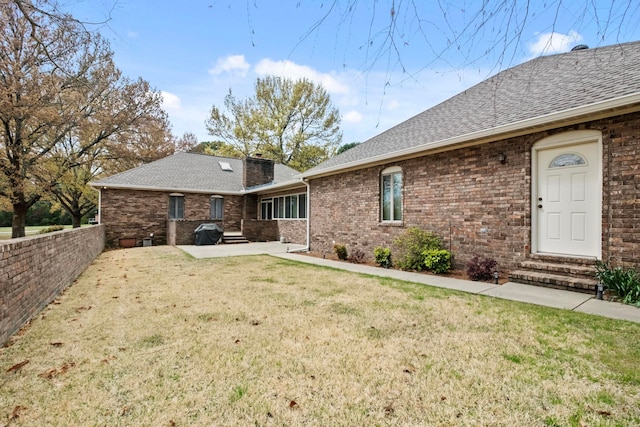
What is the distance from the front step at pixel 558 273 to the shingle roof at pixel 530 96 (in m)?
2.71

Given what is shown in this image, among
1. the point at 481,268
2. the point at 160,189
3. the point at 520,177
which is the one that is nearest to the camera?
the point at 520,177

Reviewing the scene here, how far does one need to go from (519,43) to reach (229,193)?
17.1 metres

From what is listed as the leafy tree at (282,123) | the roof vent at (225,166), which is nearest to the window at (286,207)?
the roof vent at (225,166)

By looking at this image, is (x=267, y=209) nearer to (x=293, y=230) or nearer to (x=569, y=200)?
(x=293, y=230)

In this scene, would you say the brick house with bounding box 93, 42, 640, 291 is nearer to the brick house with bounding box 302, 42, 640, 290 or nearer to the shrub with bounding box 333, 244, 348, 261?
the brick house with bounding box 302, 42, 640, 290

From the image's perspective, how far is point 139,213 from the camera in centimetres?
1552

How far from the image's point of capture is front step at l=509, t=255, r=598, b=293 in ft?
17.0

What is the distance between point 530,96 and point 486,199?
8.72 feet

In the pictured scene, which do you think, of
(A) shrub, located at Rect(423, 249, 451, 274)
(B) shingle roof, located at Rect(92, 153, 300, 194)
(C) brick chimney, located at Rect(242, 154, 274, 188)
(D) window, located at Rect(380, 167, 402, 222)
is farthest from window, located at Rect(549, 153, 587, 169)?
(C) brick chimney, located at Rect(242, 154, 274, 188)

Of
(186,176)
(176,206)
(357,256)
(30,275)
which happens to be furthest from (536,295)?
(186,176)

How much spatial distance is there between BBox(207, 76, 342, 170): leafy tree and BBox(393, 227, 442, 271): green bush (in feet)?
75.4

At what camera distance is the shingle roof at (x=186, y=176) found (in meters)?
15.7

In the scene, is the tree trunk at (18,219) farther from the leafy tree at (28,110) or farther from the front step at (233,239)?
the front step at (233,239)

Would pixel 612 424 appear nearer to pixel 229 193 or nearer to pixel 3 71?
pixel 229 193
